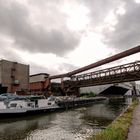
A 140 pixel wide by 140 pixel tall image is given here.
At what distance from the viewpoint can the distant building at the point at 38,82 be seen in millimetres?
83312

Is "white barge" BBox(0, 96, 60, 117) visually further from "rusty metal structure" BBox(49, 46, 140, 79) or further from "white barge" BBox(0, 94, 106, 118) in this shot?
"rusty metal structure" BBox(49, 46, 140, 79)

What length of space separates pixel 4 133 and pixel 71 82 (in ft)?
180

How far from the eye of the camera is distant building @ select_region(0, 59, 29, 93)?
62031mm

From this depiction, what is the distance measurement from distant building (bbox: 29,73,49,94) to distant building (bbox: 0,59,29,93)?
41.5ft

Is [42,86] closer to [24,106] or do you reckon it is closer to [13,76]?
[13,76]

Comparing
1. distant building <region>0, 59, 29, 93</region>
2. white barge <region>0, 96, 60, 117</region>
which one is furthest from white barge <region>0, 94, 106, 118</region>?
distant building <region>0, 59, 29, 93</region>

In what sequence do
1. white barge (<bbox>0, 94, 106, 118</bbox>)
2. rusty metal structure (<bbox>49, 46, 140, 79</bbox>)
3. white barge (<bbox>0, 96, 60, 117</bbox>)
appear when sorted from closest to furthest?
white barge (<bbox>0, 96, 60, 117</bbox>) < white barge (<bbox>0, 94, 106, 118</bbox>) < rusty metal structure (<bbox>49, 46, 140, 79</bbox>)

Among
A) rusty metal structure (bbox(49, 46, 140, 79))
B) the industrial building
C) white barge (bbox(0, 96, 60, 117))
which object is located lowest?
white barge (bbox(0, 96, 60, 117))

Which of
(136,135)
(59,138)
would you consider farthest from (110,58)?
(136,135)

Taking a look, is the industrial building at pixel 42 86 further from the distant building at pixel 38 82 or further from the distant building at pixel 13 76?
the distant building at pixel 13 76

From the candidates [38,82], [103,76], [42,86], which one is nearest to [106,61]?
[103,76]

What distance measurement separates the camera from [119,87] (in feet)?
404

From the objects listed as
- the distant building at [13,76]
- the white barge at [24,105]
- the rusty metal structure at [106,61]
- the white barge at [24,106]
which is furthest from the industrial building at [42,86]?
the white barge at [24,106]

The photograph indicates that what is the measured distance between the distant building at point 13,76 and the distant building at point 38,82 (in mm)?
12659
